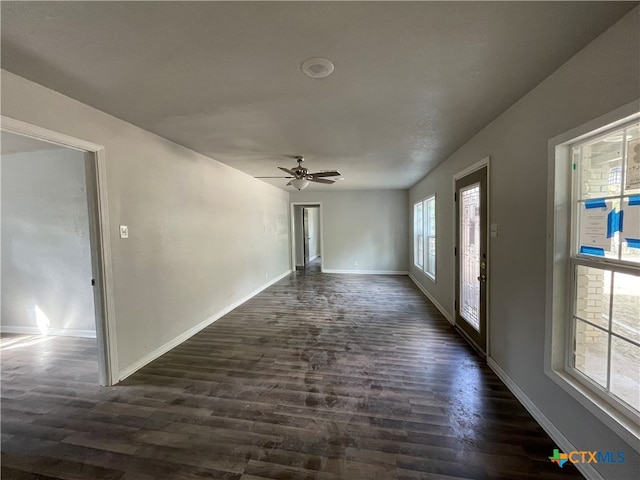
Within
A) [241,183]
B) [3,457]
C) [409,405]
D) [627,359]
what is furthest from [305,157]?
[3,457]

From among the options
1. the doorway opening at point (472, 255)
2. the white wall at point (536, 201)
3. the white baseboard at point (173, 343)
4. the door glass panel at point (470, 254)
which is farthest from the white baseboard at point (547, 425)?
the white baseboard at point (173, 343)

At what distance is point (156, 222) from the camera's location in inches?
114

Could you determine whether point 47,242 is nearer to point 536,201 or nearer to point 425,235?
point 536,201

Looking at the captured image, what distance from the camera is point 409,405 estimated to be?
205cm

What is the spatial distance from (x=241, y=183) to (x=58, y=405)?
3704 millimetres

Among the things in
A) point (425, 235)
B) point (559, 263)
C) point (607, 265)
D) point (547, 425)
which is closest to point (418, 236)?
point (425, 235)

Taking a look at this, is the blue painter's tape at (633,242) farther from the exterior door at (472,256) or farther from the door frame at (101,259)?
the door frame at (101,259)

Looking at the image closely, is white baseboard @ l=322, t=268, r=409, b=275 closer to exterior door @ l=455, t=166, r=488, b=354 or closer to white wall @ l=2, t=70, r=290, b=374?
white wall @ l=2, t=70, r=290, b=374

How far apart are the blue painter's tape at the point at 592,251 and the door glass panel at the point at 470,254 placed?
1.32 m

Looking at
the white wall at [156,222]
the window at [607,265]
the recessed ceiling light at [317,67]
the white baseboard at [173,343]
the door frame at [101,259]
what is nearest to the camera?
the window at [607,265]

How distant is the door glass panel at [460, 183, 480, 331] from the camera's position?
9.86ft

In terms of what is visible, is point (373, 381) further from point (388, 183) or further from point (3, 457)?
point (388, 183)

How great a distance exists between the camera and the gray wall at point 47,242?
132 inches

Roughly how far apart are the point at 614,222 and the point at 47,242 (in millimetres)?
5531
